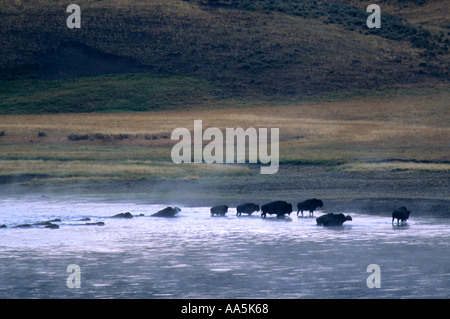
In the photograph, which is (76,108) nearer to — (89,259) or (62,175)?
(62,175)

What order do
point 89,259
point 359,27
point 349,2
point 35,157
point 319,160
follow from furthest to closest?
1. point 349,2
2. point 359,27
3. point 35,157
4. point 319,160
5. point 89,259

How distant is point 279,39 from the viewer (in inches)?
3595

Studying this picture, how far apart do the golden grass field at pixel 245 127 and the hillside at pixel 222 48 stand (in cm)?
846

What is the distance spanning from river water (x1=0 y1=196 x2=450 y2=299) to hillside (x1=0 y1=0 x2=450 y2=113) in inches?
2140

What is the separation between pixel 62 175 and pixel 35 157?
6.31 m

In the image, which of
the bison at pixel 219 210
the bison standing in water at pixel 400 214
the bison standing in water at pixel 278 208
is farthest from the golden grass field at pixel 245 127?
the bison standing in water at pixel 400 214

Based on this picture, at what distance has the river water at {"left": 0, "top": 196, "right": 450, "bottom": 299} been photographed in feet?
46.2

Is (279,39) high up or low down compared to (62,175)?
up

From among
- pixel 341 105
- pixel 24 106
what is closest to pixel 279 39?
pixel 341 105

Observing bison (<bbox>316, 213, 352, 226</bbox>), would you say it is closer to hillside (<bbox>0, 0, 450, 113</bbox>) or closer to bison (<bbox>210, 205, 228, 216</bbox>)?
bison (<bbox>210, 205, 228, 216</bbox>)

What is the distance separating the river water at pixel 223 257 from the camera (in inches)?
555

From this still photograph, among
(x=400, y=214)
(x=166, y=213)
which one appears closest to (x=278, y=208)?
(x=166, y=213)

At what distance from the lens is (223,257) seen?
56.1 ft

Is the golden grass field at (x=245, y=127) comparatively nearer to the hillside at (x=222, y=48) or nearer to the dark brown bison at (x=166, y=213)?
the hillside at (x=222, y=48)
